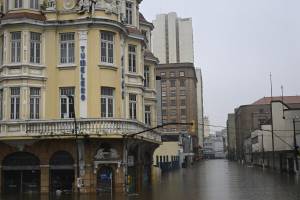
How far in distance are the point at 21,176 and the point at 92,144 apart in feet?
22.4

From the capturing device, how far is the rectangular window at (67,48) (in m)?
43.3

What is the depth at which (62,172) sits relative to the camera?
42.1 m

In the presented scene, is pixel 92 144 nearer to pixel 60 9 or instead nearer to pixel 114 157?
pixel 114 157

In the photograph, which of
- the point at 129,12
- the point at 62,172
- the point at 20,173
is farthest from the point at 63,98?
the point at 129,12

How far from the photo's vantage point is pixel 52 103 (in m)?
42.9

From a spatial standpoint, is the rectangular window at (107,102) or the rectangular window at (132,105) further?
the rectangular window at (132,105)

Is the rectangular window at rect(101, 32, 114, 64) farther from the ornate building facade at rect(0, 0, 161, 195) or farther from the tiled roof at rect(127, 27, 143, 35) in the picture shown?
the tiled roof at rect(127, 27, 143, 35)

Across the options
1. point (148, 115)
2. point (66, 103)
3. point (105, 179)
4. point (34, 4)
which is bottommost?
point (105, 179)

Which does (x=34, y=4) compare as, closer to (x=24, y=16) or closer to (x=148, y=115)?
(x=24, y=16)

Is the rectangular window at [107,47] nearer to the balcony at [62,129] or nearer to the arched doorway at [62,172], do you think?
the balcony at [62,129]

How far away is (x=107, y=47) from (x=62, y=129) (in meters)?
8.23

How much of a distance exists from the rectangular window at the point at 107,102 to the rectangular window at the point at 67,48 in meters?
3.91

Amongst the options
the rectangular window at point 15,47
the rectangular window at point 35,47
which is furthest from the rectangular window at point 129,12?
the rectangular window at point 15,47

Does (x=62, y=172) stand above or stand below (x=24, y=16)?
below
